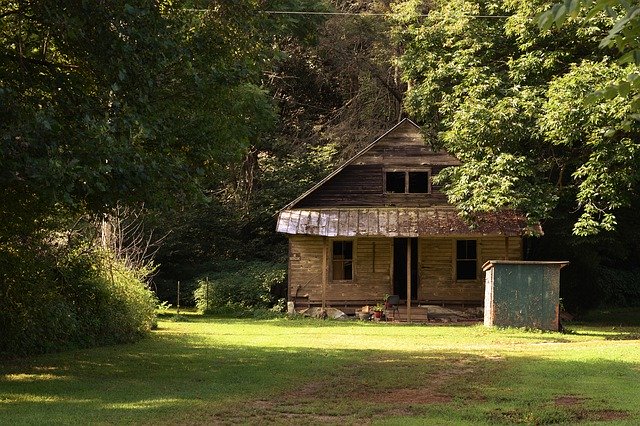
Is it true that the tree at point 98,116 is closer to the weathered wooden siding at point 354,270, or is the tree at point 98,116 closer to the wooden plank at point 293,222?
the wooden plank at point 293,222

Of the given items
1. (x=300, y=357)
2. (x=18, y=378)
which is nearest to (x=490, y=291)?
(x=300, y=357)

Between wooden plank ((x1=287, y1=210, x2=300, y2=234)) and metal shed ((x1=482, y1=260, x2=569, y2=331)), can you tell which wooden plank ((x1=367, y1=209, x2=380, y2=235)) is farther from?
metal shed ((x1=482, y1=260, x2=569, y2=331))

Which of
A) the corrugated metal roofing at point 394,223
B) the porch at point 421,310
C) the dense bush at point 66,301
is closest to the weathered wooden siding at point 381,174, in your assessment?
the corrugated metal roofing at point 394,223

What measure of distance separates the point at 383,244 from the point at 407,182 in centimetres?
246

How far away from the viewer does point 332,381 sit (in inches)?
586

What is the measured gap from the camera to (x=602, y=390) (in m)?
13.7

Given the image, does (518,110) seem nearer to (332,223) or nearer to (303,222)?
(332,223)

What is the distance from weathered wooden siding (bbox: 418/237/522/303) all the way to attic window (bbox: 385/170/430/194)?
1881 mm

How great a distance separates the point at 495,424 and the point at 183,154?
8.51m

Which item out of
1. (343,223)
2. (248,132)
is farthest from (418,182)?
(248,132)

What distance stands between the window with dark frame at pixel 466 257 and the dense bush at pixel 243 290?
7.15 m

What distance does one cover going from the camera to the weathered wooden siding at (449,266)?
3334 cm

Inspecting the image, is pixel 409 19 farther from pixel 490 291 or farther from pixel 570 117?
pixel 490 291

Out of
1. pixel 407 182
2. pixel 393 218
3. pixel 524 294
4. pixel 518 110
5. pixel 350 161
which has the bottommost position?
pixel 524 294
